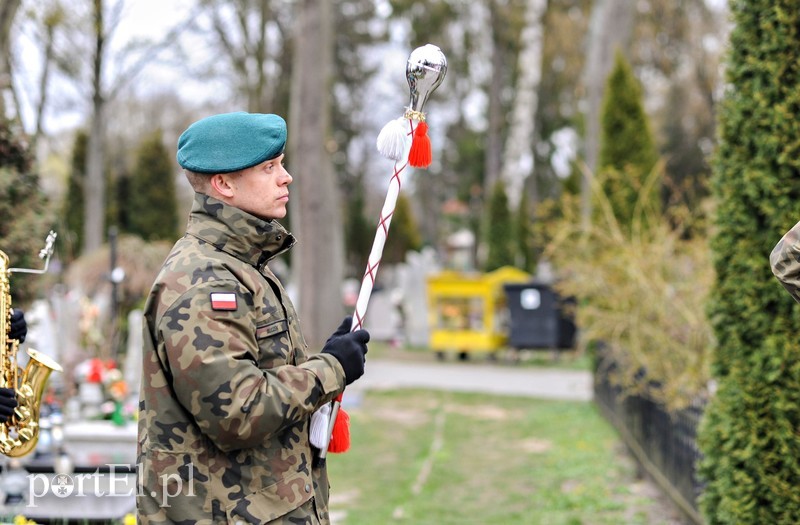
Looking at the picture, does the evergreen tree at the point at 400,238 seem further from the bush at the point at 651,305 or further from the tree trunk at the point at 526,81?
the bush at the point at 651,305

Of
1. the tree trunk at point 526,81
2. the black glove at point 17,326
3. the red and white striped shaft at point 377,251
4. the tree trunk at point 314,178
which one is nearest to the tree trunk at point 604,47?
the tree trunk at point 314,178

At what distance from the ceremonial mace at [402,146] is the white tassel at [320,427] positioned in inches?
3.1

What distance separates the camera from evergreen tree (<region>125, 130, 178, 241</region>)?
2250 cm

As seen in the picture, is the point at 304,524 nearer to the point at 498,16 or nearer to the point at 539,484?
the point at 539,484

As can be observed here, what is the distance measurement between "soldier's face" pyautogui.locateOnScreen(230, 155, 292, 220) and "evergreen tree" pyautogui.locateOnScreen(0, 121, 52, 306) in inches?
115

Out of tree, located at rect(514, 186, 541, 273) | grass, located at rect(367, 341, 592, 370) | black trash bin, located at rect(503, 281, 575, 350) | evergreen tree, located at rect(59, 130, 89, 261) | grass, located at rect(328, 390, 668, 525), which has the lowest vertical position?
grass, located at rect(328, 390, 668, 525)

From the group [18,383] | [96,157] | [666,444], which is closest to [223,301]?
[18,383]

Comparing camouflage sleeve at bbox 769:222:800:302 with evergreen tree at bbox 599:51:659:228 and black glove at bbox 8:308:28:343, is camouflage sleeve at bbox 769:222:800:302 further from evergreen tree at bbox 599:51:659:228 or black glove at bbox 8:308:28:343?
evergreen tree at bbox 599:51:659:228

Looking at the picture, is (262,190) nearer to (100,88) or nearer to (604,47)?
(604,47)

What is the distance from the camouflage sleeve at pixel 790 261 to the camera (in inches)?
102

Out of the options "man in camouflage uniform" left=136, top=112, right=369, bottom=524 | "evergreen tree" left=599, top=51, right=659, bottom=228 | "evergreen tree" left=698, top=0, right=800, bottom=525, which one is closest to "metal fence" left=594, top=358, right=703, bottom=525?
"evergreen tree" left=698, top=0, right=800, bottom=525

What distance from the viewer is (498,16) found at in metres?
29.8

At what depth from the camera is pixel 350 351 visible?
8.41ft

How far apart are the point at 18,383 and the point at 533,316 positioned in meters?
14.1
